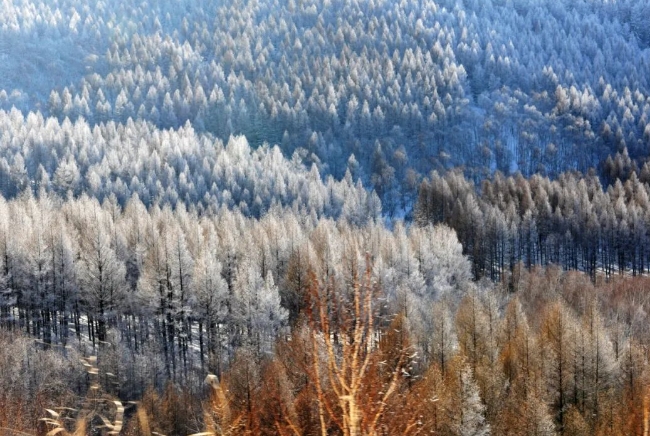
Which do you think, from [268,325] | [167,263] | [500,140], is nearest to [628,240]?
[500,140]

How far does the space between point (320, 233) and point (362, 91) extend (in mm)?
101469

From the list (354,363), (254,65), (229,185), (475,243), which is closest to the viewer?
(354,363)

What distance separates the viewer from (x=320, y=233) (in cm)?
6969

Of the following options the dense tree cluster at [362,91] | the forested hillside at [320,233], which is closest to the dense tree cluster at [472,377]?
the forested hillside at [320,233]

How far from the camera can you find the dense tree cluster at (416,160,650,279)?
89.2 metres

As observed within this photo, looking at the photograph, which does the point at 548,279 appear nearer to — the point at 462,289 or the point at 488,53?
the point at 462,289

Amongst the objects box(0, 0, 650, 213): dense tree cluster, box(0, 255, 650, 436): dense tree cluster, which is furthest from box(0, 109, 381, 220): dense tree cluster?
box(0, 255, 650, 436): dense tree cluster

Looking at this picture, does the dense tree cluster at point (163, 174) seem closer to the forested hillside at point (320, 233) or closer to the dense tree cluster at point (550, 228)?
the forested hillside at point (320, 233)

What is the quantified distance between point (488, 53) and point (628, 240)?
105012 millimetres

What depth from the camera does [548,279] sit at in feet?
235

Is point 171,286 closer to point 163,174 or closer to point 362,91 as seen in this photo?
point 163,174

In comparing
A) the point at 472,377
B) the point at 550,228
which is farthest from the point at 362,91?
the point at 472,377

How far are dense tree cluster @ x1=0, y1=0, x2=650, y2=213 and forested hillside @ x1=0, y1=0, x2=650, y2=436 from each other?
0.86m

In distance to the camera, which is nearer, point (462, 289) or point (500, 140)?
point (462, 289)
